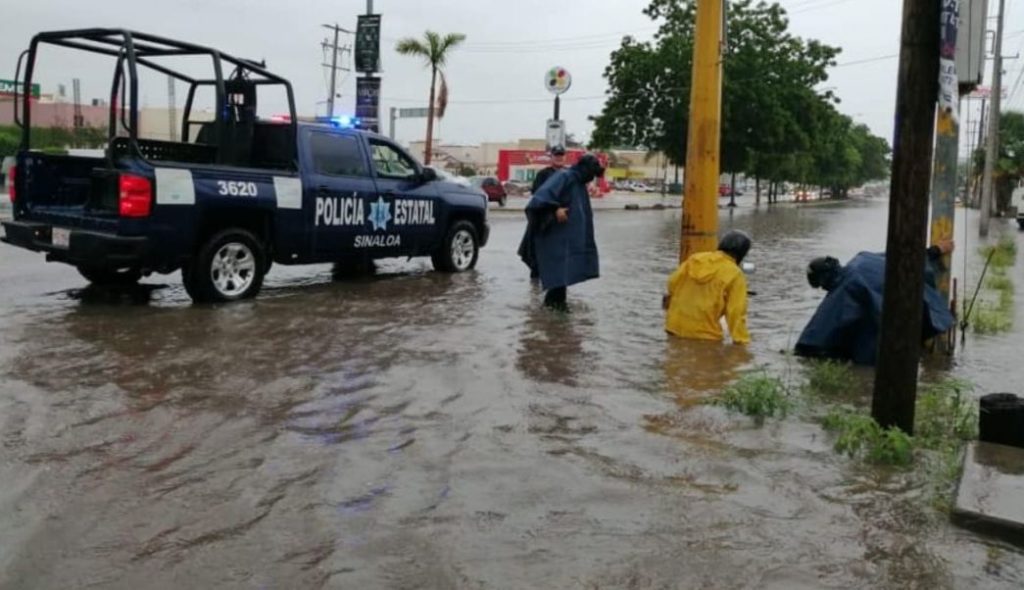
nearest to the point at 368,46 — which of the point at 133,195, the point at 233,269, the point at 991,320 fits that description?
the point at 233,269

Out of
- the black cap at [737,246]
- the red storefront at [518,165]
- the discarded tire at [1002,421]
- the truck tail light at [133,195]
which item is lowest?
the discarded tire at [1002,421]

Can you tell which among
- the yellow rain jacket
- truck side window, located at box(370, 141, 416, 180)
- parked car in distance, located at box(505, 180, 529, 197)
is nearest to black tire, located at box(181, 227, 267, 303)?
truck side window, located at box(370, 141, 416, 180)

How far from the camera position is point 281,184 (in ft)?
30.6

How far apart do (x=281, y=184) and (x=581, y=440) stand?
5.47m

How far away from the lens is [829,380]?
20.2 ft

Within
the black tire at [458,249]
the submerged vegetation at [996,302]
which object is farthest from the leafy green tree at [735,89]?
the black tire at [458,249]

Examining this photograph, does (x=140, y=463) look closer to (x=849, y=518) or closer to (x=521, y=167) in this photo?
(x=849, y=518)

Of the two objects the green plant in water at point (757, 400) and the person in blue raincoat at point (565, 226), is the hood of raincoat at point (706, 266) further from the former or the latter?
the green plant in water at point (757, 400)

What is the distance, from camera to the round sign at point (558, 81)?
29.9 metres

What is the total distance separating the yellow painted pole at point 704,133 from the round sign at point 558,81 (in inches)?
835

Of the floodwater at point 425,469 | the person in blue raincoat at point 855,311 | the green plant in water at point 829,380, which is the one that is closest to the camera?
the floodwater at point 425,469

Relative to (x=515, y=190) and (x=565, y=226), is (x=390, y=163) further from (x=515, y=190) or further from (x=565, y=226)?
(x=515, y=190)

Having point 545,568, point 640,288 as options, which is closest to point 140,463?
point 545,568

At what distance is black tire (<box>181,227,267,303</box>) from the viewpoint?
345 inches
